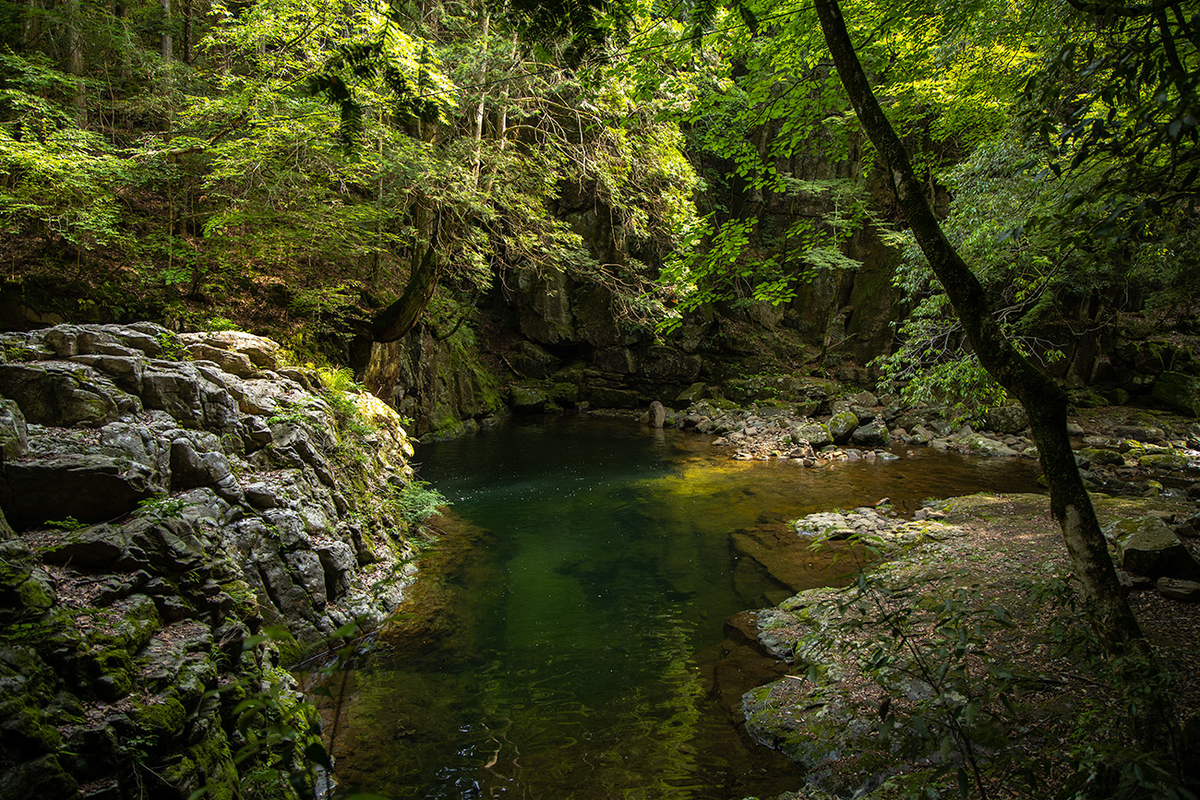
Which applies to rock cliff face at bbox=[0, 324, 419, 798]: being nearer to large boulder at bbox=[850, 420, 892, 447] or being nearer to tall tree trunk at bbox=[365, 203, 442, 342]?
tall tree trunk at bbox=[365, 203, 442, 342]

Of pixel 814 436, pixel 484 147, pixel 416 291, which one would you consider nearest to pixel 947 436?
pixel 814 436

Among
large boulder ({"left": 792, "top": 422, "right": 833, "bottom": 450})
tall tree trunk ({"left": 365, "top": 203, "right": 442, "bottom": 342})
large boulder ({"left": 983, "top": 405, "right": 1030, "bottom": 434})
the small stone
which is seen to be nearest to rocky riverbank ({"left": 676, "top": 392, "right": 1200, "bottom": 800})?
the small stone

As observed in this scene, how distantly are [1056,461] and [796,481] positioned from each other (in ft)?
32.5

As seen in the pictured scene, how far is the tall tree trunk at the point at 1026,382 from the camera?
2.70 m

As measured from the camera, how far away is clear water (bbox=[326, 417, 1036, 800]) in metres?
3.93

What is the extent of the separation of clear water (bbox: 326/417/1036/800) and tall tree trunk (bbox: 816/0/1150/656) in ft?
4.25

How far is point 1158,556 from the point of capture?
4.66m

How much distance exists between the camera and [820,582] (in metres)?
6.95

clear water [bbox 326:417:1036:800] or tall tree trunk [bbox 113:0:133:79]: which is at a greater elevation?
tall tree trunk [bbox 113:0:133:79]

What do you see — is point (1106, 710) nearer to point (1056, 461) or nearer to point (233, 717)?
point (1056, 461)

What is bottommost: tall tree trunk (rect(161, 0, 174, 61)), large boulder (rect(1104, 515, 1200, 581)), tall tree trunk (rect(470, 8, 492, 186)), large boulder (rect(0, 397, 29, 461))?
large boulder (rect(1104, 515, 1200, 581))

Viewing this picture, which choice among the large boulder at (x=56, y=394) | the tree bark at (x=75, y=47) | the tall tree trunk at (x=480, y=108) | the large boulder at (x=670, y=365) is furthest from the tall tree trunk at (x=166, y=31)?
the large boulder at (x=670, y=365)

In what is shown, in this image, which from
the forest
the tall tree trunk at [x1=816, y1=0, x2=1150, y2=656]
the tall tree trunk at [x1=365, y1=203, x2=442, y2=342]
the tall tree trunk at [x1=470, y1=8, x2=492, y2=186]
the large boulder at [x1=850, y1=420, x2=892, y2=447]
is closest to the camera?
the tall tree trunk at [x1=816, y1=0, x2=1150, y2=656]

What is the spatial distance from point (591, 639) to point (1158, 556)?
17.0 feet
